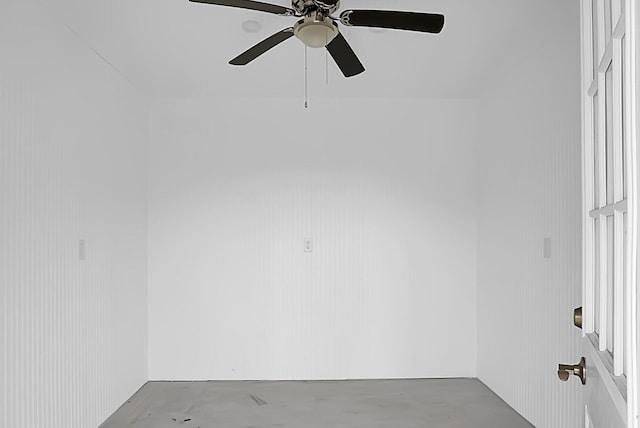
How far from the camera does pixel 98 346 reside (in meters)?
3.91

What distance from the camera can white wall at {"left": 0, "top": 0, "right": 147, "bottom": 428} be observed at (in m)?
2.83

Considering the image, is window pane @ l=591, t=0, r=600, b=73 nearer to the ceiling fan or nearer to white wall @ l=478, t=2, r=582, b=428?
the ceiling fan

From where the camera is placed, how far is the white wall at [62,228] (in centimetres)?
283

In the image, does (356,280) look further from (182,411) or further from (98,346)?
(98,346)

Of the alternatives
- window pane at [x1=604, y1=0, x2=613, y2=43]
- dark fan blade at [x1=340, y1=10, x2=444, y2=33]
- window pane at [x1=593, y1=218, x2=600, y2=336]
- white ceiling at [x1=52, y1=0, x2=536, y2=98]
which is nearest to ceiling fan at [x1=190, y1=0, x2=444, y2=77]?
dark fan blade at [x1=340, y1=10, x2=444, y2=33]

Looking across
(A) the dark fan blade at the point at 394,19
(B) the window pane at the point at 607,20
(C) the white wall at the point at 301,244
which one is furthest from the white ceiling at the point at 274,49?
(B) the window pane at the point at 607,20

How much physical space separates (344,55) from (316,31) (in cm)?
36

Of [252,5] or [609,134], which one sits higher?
[252,5]

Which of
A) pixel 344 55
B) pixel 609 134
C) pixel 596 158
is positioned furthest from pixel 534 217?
pixel 609 134

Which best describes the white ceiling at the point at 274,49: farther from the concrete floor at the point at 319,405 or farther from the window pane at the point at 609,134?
the concrete floor at the point at 319,405

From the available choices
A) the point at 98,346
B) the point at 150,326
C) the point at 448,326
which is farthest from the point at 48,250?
the point at 448,326

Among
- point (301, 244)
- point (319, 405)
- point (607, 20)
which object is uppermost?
point (607, 20)

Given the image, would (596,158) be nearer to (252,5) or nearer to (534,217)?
(252,5)

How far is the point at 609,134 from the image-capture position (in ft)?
4.34
